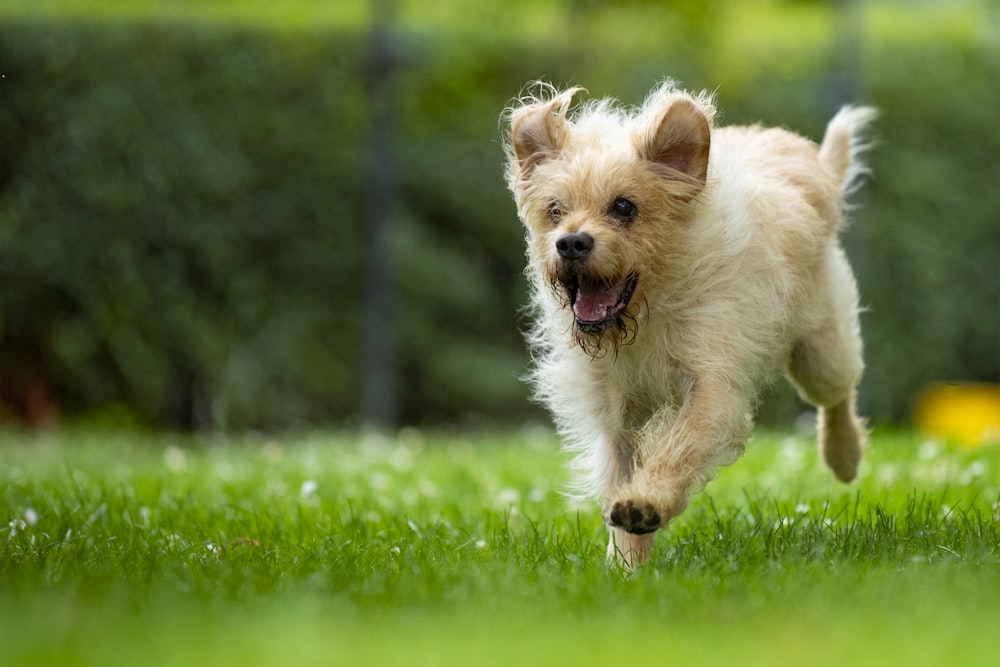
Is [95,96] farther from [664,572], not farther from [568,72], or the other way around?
[664,572]

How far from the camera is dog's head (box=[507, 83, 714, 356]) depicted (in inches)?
168

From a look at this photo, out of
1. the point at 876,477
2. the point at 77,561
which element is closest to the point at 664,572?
the point at 77,561

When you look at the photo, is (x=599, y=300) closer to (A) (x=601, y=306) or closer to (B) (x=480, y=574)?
(A) (x=601, y=306)

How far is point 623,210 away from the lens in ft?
14.3

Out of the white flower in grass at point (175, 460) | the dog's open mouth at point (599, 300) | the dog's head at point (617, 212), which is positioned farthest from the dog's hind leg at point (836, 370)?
the white flower in grass at point (175, 460)

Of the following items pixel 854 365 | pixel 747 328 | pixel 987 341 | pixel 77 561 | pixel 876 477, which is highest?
pixel 747 328

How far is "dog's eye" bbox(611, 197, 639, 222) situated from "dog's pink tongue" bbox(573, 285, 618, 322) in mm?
231

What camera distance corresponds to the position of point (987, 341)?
12898mm

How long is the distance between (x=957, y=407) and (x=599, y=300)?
856cm

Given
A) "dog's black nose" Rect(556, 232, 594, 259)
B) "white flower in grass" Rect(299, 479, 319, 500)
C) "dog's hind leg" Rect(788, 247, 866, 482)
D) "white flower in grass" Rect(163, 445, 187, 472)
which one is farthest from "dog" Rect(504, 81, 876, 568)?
"white flower in grass" Rect(163, 445, 187, 472)

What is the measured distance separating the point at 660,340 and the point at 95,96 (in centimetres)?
755

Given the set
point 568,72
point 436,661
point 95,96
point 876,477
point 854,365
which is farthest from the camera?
point 568,72

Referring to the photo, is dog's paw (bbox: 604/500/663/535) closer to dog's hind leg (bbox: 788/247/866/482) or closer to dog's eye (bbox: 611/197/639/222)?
dog's eye (bbox: 611/197/639/222)

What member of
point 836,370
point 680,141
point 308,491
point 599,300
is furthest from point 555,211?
point 308,491
